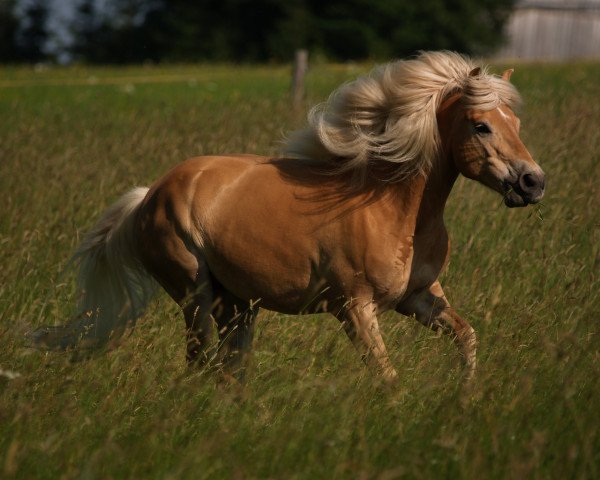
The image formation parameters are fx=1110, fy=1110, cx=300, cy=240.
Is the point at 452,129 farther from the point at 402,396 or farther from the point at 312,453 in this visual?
the point at 312,453

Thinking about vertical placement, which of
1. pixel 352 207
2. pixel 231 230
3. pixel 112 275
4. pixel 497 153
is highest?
pixel 497 153

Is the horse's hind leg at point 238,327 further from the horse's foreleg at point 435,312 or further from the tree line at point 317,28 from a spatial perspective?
the tree line at point 317,28

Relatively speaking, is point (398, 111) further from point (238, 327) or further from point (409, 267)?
point (238, 327)

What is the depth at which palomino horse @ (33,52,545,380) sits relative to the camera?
5098 millimetres

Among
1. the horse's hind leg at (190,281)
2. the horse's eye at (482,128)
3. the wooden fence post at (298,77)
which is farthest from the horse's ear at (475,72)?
the wooden fence post at (298,77)

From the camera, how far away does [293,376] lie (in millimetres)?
4984

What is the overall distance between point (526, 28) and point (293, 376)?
36.0 m

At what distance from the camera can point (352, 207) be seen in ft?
17.3

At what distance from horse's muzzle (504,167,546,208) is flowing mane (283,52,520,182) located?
1.27 ft

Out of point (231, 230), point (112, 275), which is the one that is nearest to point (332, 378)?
point (231, 230)

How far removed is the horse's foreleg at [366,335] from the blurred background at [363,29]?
32.0m

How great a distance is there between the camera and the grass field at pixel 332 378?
12.8 ft

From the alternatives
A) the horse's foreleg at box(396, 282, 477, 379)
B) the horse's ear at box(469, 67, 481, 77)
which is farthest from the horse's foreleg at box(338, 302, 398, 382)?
the horse's ear at box(469, 67, 481, 77)

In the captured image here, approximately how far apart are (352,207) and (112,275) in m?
1.49
